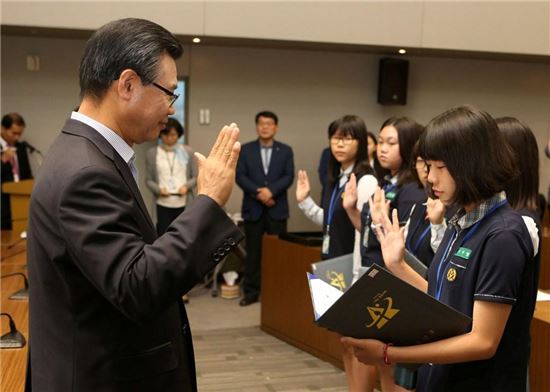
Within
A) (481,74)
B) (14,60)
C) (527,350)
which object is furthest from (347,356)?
(481,74)

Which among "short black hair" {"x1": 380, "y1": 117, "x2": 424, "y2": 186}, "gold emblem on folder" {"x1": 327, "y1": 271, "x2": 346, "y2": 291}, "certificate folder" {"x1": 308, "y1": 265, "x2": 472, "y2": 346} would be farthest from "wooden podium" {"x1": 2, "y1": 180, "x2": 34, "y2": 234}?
"certificate folder" {"x1": 308, "y1": 265, "x2": 472, "y2": 346}

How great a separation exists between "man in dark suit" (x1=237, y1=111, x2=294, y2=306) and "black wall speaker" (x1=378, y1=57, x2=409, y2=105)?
5.27 feet

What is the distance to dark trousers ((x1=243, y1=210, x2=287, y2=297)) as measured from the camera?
18.3ft

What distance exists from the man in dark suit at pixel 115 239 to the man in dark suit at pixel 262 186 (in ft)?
14.1

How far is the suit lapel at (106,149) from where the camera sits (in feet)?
4.05

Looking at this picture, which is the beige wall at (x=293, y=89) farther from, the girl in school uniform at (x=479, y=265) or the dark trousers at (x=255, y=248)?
the girl in school uniform at (x=479, y=265)

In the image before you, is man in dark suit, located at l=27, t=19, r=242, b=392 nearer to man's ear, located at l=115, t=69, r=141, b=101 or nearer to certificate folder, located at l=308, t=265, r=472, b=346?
man's ear, located at l=115, t=69, r=141, b=101

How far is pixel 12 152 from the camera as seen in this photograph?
18.2 ft

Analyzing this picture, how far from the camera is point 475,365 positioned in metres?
1.55

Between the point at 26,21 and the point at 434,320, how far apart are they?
4768 millimetres

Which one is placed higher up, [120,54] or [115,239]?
[120,54]

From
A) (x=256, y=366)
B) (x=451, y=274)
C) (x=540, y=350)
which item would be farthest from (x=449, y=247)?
(x=256, y=366)

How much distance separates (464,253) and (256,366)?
269cm

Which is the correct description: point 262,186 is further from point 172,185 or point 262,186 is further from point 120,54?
point 120,54
